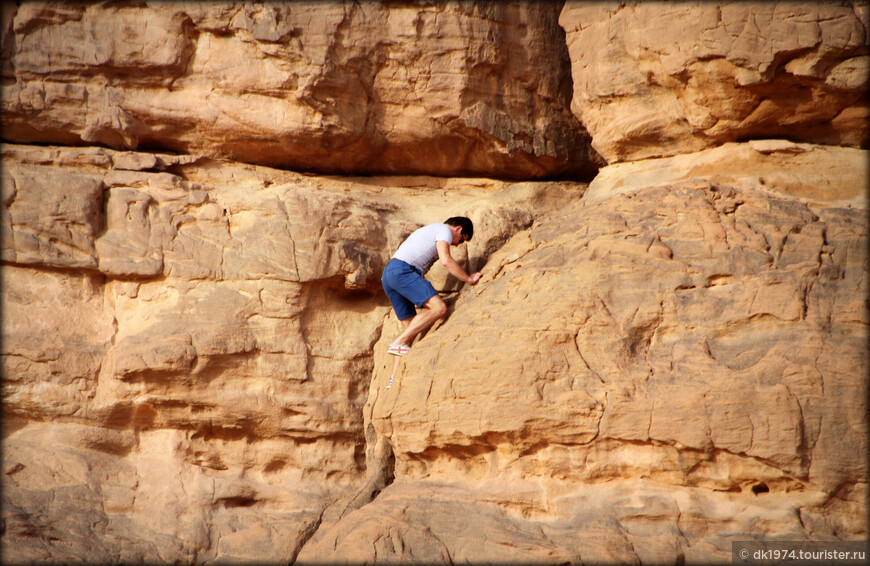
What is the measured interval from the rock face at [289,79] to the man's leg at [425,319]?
190 centimetres

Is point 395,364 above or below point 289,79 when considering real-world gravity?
below

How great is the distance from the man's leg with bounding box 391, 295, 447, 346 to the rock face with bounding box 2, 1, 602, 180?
1.90m

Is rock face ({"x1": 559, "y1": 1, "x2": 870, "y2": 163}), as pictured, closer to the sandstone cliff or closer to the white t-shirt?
the sandstone cliff

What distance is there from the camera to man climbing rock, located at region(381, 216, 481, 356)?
650cm

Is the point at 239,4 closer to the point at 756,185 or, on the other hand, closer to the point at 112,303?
the point at 112,303

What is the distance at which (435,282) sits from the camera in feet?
23.0

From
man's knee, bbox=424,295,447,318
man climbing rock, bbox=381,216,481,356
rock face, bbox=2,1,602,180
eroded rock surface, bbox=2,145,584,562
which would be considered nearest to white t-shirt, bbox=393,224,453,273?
man climbing rock, bbox=381,216,481,356

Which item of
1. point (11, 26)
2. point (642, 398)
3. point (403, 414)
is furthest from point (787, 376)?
point (11, 26)

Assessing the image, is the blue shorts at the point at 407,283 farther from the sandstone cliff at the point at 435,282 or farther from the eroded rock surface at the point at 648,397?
the eroded rock surface at the point at 648,397

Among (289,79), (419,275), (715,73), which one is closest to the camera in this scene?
(715,73)

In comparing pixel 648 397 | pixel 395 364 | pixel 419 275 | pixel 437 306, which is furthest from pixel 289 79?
pixel 648 397

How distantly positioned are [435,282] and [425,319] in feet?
1.82

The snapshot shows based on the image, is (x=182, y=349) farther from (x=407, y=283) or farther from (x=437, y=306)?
(x=437, y=306)

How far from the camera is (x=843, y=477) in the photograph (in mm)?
5020
